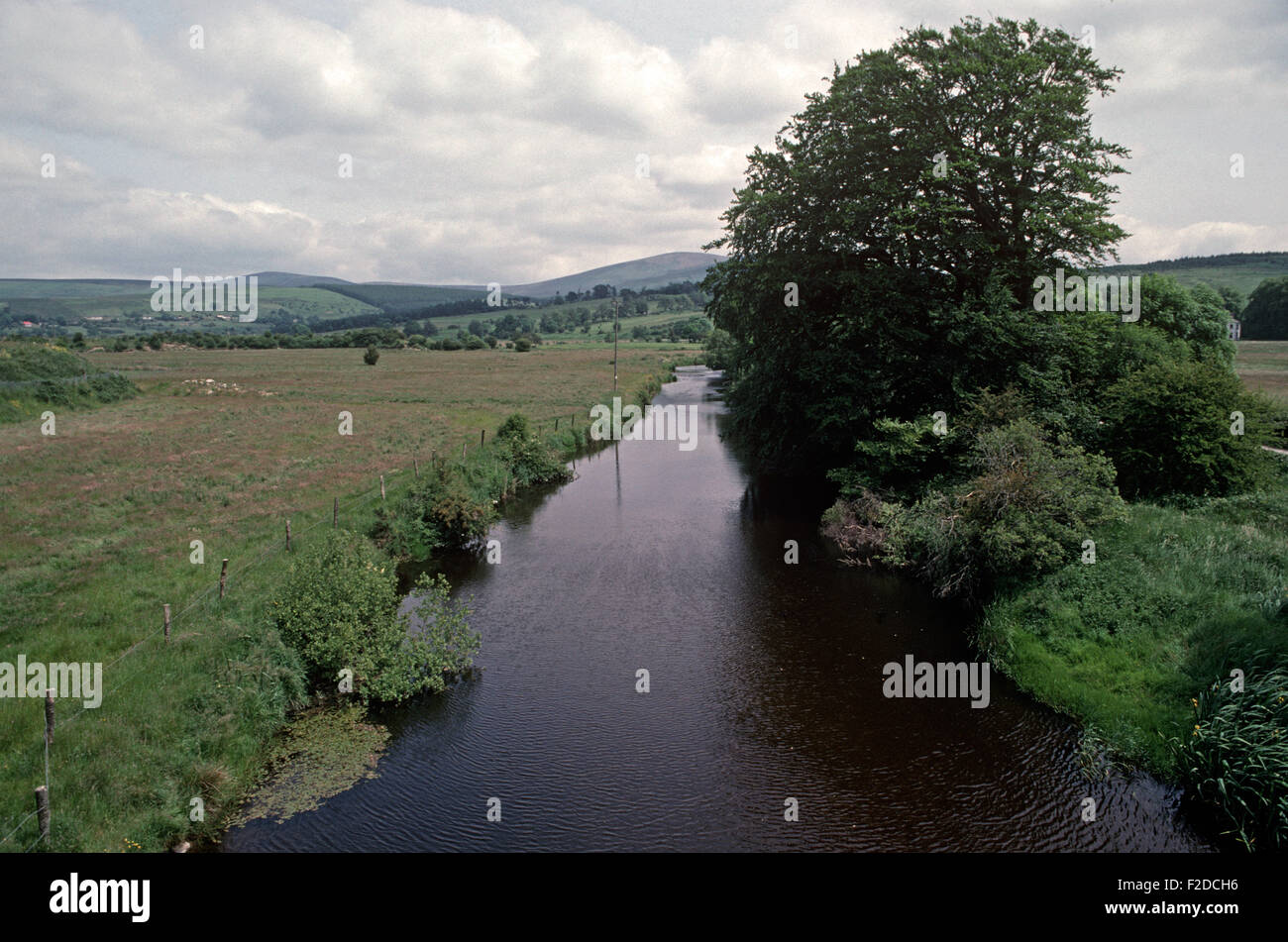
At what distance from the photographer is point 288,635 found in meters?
15.0

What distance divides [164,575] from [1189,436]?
90.0ft

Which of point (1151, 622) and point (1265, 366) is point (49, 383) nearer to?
point (1151, 622)

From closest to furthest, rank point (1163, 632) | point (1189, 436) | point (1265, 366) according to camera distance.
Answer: point (1163, 632) < point (1189, 436) < point (1265, 366)

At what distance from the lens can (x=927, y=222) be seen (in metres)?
27.0

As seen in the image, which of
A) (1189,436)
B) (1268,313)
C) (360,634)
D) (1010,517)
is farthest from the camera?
(1268,313)

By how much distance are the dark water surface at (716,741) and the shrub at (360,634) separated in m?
0.66

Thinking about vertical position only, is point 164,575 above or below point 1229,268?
below

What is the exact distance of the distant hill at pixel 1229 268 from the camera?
126125 millimetres

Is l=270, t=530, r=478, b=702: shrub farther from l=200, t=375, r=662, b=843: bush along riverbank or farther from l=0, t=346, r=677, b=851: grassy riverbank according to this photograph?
l=0, t=346, r=677, b=851: grassy riverbank

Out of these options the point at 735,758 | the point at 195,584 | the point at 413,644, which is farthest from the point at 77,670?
the point at 735,758

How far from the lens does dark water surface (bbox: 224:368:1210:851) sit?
11.2m

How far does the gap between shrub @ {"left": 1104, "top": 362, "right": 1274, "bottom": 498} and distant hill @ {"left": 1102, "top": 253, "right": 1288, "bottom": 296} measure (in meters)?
120

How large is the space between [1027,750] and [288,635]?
1414 cm

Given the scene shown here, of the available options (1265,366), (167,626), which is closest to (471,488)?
(167,626)
